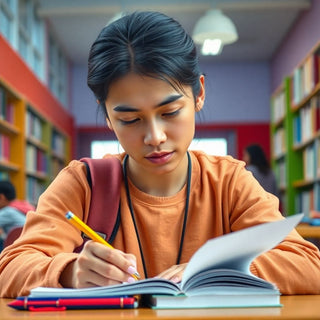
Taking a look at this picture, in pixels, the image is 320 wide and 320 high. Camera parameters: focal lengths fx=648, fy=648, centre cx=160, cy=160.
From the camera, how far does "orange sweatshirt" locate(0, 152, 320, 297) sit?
1270 millimetres

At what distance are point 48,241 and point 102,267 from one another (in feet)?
0.92

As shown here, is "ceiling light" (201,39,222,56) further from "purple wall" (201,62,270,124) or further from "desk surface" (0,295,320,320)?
"desk surface" (0,295,320,320)

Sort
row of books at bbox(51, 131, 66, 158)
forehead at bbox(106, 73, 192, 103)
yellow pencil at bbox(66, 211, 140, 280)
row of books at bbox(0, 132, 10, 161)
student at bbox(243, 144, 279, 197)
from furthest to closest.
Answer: row of books at bbox(51, 131, 66, 158) → student at bbox(243, 144, 279, 197) → row of books at bbox(0, 132, 10, 161) → forehead at bbox(106, 73, 192, 103) → yellow pencil at bbox(66, 211, 140, 280)

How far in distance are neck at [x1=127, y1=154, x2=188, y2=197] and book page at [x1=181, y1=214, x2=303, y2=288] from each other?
0.44 metres

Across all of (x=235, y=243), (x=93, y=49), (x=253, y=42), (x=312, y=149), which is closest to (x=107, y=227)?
(x=93, y=49)

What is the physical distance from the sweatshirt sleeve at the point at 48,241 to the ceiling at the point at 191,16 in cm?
604

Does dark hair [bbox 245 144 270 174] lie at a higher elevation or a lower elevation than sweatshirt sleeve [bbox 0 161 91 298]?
higher

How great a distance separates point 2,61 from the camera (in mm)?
5918

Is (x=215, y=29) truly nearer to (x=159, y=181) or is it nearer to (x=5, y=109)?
(x=5, y=109)

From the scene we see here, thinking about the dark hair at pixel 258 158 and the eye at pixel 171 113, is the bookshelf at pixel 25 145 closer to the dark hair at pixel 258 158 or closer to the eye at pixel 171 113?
the dark hair at pixel 258 158

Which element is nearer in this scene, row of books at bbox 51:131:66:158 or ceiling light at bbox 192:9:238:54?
ceiling light at bbox 192:9:238:54

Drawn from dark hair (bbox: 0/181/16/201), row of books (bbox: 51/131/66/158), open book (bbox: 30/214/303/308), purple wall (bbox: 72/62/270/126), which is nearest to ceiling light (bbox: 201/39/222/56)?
dark hair (bbox: 0/181/16/201)

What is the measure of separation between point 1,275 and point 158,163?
1.21ft

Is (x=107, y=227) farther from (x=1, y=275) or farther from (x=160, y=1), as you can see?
(x=160, y=1)
